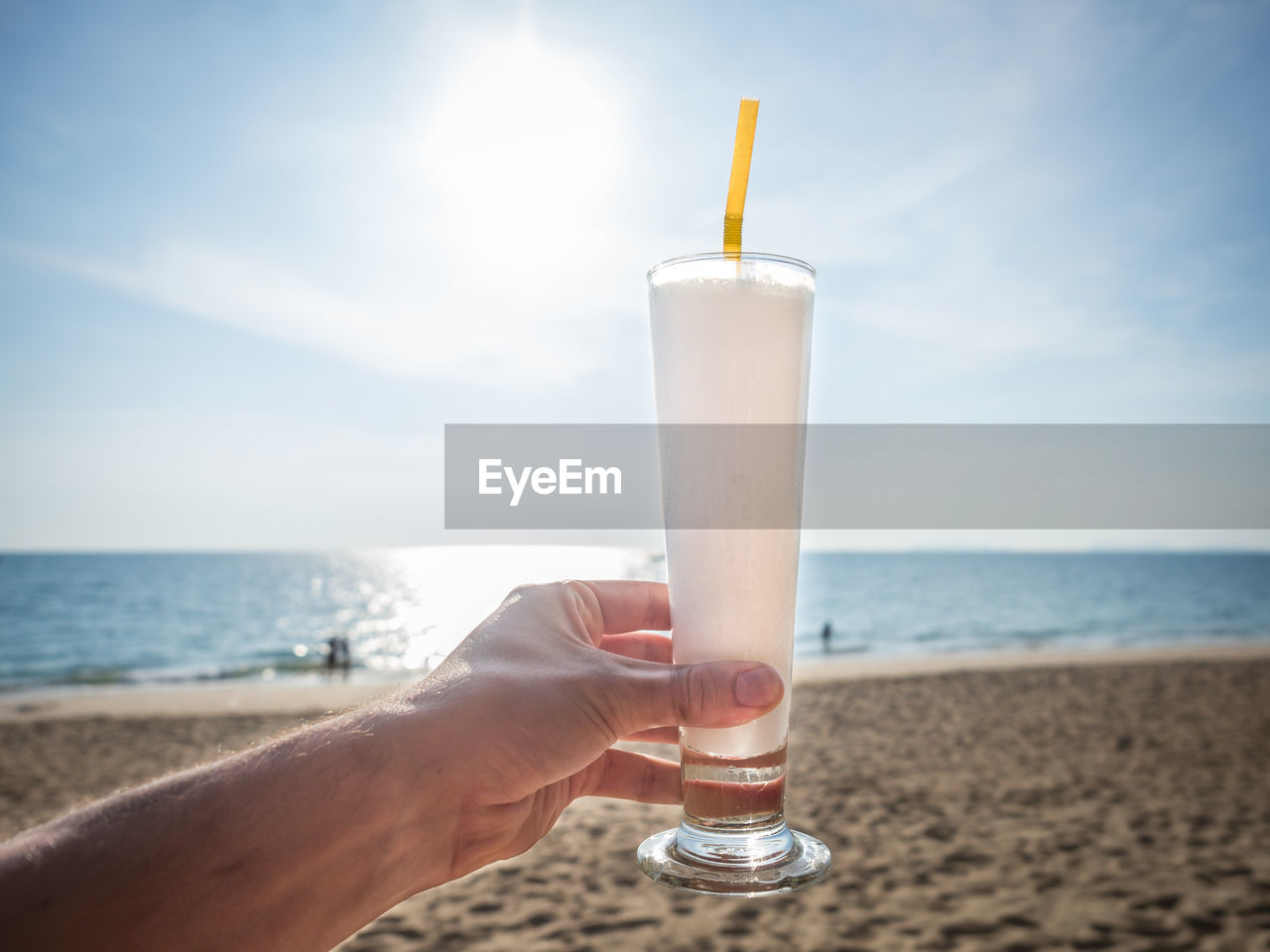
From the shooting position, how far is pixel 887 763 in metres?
8.77

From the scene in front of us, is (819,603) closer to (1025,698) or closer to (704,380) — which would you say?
(1025,698)

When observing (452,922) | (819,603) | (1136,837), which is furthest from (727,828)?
(819,603)

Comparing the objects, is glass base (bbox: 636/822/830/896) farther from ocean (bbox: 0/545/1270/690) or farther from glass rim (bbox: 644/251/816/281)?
ocean (bbox: 0/545/1270/690)

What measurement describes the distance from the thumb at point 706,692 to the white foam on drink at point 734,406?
6cm

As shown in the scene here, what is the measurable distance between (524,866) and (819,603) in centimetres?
4215

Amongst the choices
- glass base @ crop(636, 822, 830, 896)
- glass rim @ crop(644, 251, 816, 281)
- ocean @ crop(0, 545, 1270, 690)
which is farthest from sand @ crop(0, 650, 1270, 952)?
glass rim @ crop(644, 251, 816, 281)

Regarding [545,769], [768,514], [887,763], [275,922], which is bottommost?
[887,763]

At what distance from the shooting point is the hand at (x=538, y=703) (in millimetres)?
1372

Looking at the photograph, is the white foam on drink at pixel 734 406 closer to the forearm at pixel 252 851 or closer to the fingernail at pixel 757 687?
the fingernail at pixel 757 687

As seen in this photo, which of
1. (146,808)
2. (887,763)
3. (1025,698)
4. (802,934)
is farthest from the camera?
Result: (1025,698)

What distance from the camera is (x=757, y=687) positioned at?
4.47 ft

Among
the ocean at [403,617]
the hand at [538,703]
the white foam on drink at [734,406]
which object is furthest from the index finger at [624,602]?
the ocean at [403,617]

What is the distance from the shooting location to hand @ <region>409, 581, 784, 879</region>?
137 cm

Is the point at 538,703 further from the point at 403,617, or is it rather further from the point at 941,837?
the point at 403,617
